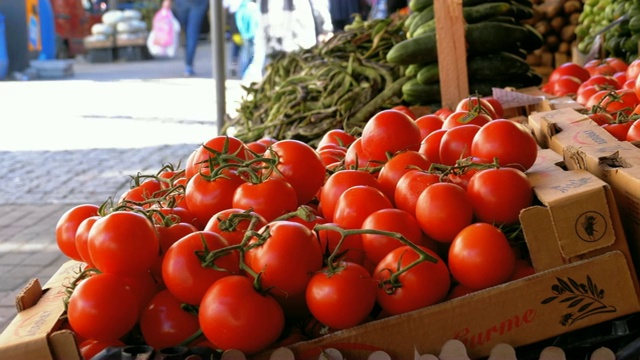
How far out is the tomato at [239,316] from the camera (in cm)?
161

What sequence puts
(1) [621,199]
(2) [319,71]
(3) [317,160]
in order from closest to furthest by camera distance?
(1) [621,199] < (3) [317,160] < (2) [319,71]

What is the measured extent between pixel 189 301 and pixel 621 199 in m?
1.09

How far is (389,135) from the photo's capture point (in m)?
2.21

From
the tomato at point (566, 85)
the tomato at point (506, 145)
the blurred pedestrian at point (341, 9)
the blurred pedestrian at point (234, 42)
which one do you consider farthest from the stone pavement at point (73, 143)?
Answer: the tomato at point (506, 145)

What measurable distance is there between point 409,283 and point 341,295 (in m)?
0.17

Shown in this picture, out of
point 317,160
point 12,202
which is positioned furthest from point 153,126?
point 317,160

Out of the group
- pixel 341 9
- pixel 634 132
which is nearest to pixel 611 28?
pixel 634 132

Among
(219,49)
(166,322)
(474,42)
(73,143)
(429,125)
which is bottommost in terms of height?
(73,143)

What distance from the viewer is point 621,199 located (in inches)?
73.1

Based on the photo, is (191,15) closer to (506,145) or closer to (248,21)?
(248,21)

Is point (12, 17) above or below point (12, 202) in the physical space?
above

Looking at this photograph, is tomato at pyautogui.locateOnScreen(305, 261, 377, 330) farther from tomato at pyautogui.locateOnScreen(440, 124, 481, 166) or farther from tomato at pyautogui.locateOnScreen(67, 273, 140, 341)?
tomato at pyautogui.locateOnScreen(440, 124, 481, 166)

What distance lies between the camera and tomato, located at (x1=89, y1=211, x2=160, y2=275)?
67.7 inches

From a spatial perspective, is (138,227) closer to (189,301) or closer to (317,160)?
(189,301)
